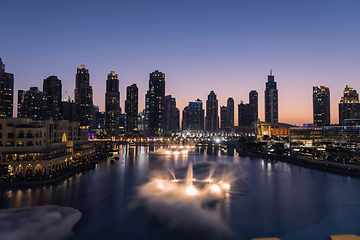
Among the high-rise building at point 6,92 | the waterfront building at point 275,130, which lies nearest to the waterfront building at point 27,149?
the high-rise building at point 6,92

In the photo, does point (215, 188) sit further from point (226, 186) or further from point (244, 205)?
point (244, 205)

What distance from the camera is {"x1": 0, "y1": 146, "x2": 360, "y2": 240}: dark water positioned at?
80.5 feet

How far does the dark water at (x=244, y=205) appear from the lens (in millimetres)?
24547

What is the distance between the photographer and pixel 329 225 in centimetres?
2644

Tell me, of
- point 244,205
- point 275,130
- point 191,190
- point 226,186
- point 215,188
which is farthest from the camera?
point 275,130

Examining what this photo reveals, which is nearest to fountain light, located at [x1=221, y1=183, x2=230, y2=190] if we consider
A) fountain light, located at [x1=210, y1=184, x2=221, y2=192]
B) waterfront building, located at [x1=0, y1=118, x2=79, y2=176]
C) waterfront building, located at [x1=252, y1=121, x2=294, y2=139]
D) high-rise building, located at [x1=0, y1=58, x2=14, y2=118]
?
fountain light, located at [x1=210, y1=184, x2=221, y2=192]

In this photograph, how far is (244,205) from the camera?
3269cm

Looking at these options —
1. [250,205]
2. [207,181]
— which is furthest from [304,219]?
[207,181]

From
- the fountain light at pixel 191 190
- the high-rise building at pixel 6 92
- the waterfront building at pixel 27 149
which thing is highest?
the high-rise building at pixel 6 92

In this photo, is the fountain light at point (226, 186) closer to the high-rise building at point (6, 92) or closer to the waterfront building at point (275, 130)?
the waterfront building at point (275, 130)

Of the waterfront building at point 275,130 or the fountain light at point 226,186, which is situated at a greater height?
the waterfront building at point 275,130

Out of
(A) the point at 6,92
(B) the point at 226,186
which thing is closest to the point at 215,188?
(B) the point at 226,186

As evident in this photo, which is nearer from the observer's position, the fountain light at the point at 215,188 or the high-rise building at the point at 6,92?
the fountain light at the point at 215,188

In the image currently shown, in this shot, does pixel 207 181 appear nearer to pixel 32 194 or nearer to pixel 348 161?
pixel 32 194
